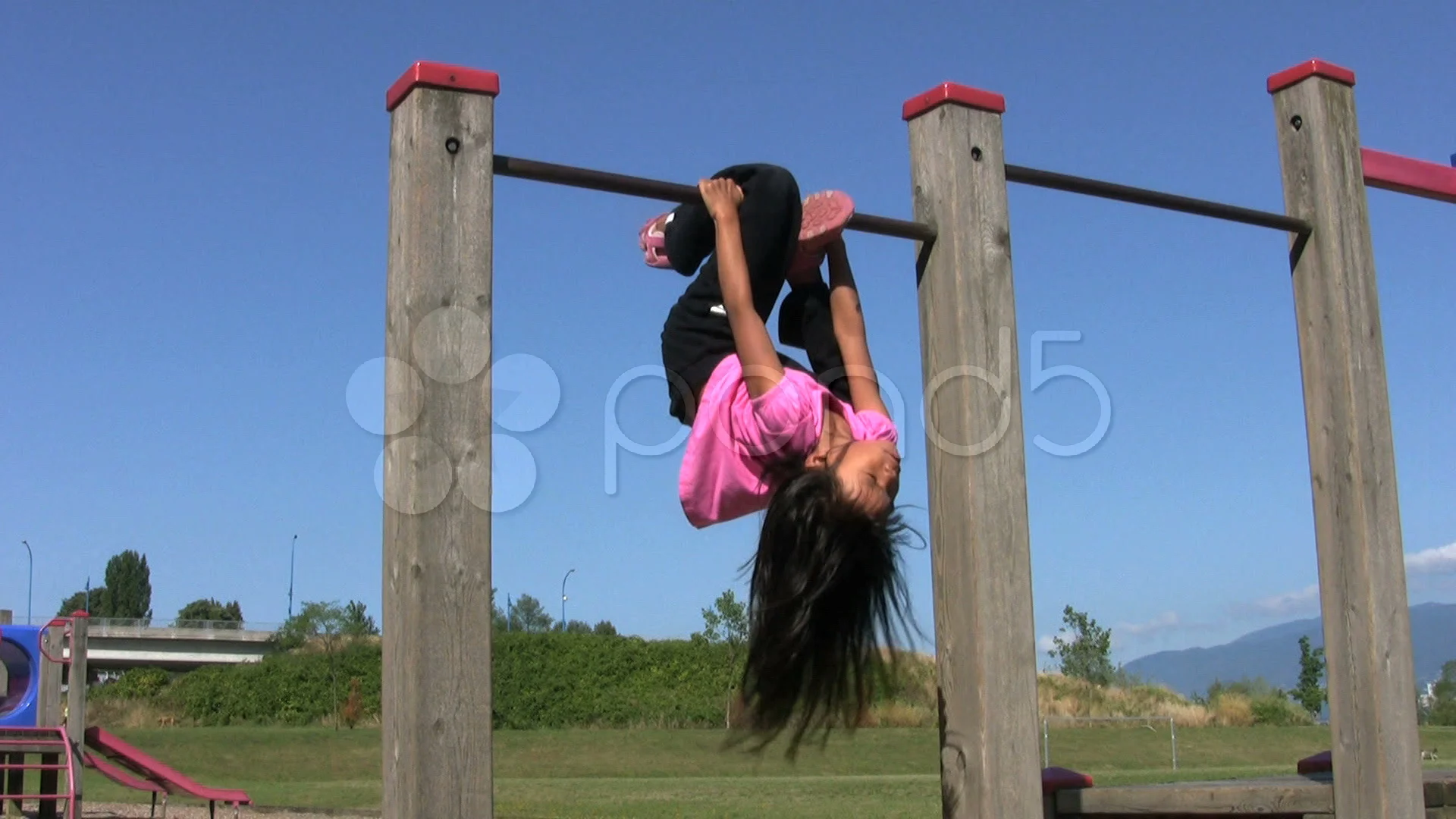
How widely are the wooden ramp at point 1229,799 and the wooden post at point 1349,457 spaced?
6.5 inches

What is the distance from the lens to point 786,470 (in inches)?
129

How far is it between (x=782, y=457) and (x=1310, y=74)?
7.57 ft

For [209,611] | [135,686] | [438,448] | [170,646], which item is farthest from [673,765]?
[209,611]

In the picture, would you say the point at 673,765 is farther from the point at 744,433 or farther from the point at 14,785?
the point at 744,433

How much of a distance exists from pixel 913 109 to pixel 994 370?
2.35 feet

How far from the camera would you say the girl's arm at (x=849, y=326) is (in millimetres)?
3547

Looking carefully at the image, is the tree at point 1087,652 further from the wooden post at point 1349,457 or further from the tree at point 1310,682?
the wooden post at point 1349,457

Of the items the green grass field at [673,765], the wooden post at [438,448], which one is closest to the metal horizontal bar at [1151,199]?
the wooden post at [438,448]

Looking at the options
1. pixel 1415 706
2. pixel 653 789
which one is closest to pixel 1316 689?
pixel 653 789

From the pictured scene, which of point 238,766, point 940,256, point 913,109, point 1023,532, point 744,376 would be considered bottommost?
point 238,766

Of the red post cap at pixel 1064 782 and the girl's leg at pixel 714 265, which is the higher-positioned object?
the girl's leg at pixel 714 265

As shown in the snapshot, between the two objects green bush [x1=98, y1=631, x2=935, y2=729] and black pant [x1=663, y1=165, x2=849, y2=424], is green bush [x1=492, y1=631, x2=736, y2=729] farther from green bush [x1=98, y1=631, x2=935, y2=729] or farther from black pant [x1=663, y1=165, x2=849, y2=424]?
black pant [x1=663, y1=165, x2=849, y2=424]

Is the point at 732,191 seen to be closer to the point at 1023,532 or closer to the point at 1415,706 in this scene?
the point at 1023,532

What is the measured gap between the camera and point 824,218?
3.49 metres
